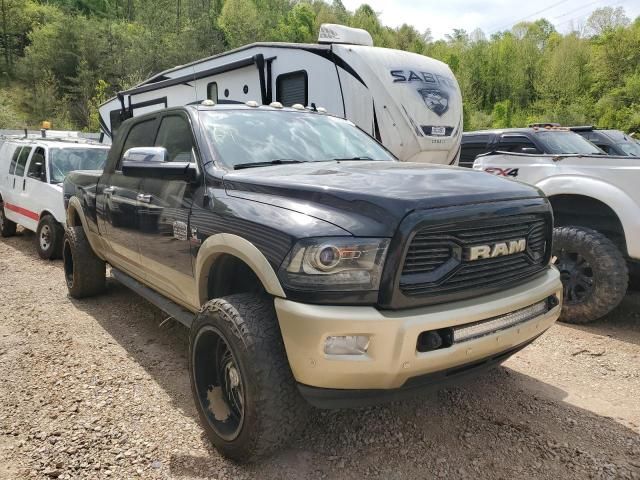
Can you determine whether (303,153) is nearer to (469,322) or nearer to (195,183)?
(195,183)

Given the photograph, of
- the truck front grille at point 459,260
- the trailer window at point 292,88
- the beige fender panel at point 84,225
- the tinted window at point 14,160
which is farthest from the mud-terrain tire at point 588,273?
the tinted window at point 14,160

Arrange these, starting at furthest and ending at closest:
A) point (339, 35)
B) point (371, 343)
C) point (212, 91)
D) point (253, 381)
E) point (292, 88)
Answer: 1. point (212, 91)
2. point (292, 88)
3. point (339, 35)
4. point (253, 381)
5. point (371, 343)

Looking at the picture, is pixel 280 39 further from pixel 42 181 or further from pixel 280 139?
pixel 280 139

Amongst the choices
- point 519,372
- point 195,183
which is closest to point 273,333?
point 195,183

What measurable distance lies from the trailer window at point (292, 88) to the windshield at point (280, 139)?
13.1 feet

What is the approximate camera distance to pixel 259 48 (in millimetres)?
8320

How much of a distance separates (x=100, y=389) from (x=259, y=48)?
255 inches

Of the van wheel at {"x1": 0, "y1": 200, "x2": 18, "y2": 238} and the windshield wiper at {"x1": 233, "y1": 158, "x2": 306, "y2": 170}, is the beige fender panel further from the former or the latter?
the van wheel at {"x1": 0, "y1": 200, "x2": 18, "y2": 238}

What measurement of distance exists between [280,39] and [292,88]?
34088 millimetres

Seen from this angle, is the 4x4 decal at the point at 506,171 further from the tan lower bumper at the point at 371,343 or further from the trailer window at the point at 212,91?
the trailer window at the point at 212,91

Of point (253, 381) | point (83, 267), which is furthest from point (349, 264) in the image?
point (83, 267)

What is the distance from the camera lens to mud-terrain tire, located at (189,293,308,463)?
2301 mm

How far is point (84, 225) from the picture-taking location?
16.4 feet

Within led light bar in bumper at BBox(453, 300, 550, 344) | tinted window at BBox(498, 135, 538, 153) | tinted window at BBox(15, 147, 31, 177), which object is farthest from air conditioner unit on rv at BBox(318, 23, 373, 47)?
led light bar in bumper at BBox(453, 300, 550, 344)
